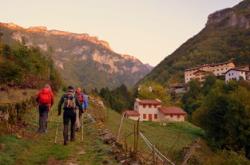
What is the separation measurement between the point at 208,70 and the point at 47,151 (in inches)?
6781

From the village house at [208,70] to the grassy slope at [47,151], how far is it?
158m

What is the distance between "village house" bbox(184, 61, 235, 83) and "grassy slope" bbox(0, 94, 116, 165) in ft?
520

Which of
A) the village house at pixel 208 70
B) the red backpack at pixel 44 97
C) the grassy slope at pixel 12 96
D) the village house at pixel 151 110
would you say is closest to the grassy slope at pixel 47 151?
the red backpack at pixel 44 97

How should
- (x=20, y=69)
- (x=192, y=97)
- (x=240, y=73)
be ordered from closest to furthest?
(x=20, y=69), (x=192, y=97), (x=240, y=73)

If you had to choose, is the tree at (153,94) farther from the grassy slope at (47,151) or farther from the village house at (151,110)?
the grassy slope at (47,151)

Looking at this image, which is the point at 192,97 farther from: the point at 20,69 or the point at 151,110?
the point at 20,69

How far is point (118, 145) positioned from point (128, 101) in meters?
97.9

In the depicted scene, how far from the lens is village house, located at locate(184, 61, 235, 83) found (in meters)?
174

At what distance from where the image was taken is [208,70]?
18150 centimetres

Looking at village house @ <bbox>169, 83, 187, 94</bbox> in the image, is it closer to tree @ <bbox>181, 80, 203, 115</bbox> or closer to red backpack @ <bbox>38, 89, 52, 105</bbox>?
tree @ <bbox>181, 80, 203, 115</bbox>

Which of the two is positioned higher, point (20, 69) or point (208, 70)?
point (208, 70)

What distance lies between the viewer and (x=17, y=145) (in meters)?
15.5

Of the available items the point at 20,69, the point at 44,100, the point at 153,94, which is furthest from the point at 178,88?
the point at 44,100

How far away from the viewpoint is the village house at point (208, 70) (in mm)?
173750
